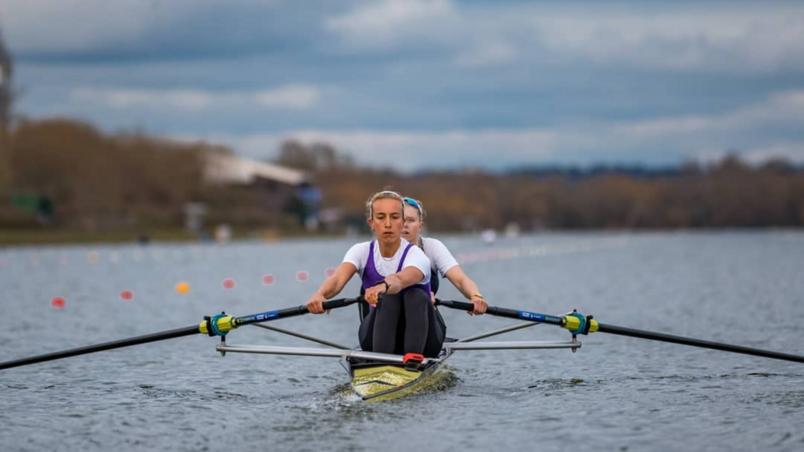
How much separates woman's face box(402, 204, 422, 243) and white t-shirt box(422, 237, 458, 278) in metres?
0.14

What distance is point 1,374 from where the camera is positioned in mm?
13547

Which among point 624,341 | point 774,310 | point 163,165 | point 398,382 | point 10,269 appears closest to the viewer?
point 398,382

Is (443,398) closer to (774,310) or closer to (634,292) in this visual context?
(774,310)

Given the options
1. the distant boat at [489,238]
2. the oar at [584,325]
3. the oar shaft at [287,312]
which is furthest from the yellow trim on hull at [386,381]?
the distant boat at [489,238]

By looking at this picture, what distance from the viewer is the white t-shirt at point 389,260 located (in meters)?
11.3

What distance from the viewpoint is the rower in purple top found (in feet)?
36.5

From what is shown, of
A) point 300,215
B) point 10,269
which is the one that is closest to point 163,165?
point 300,215

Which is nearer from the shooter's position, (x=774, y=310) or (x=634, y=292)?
(x=774, y=310)

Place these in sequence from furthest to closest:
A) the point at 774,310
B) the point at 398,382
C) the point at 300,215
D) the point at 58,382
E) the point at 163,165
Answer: the point at 300,215, the point at 163,165, the point at 774,310, the point at 58,382, the point at 398,382

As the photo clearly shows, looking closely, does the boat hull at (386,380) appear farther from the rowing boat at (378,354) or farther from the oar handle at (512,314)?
the oar handle at (512,314)

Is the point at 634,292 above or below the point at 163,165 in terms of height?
below

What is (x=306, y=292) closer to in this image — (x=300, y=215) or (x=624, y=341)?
(x=624, y=341)

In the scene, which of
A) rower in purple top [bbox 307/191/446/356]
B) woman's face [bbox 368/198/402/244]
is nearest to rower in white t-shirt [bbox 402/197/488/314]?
rower in purple top [bbox 307/191/446/356]

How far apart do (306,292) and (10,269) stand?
58.1 ft
